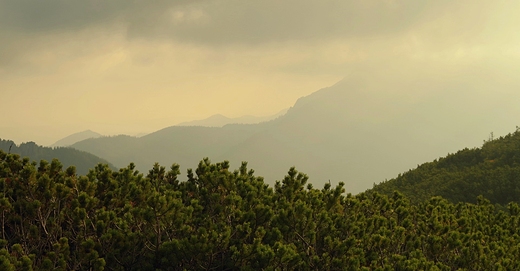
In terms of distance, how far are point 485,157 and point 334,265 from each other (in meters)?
46.3

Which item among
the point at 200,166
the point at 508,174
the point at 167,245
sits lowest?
the point at 508,174

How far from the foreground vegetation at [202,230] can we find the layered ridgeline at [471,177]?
21.5 meters

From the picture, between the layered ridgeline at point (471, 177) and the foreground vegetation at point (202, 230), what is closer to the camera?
the foreground vegetation at point (202, 230)

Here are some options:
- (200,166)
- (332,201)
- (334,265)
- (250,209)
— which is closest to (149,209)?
(250,209)

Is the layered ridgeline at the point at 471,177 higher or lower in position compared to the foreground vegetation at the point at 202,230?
lower

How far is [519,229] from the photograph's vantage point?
44.6 feet

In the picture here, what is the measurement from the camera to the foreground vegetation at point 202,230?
320 inches

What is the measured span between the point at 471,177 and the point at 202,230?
39224 millimetres

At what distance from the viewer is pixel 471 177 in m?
40.7

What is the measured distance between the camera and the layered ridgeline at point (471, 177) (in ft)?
122

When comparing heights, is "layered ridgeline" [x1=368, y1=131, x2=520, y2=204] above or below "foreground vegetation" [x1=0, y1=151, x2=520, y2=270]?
below

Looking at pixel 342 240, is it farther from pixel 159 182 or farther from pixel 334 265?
pixel 159 182

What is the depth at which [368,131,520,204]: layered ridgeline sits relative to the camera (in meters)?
37.1

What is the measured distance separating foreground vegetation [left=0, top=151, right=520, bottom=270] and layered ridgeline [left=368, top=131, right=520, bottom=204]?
21.5 metres
